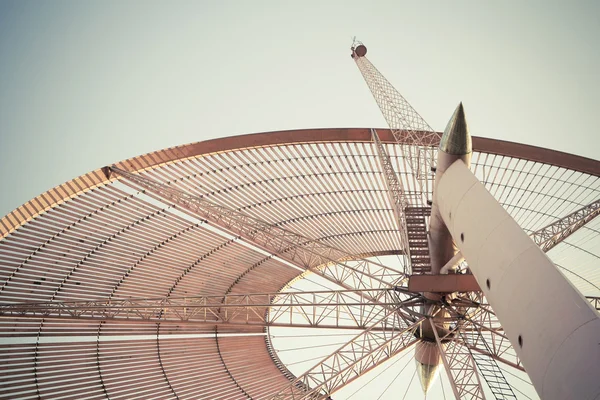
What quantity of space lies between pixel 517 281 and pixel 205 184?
67.8ft

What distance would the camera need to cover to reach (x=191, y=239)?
2975cm

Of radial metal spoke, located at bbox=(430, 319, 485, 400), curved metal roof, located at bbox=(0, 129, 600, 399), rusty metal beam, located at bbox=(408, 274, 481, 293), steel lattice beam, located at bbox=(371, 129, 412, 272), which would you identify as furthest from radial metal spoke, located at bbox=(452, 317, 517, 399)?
curved metal roof, located at bbox=(0, 129, 600, 399)

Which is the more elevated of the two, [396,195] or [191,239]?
[191,239]

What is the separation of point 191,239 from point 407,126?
1798 centimetres

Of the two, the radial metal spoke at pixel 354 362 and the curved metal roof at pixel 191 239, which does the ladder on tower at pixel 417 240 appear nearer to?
the radial metal spoke at pixel 354 362

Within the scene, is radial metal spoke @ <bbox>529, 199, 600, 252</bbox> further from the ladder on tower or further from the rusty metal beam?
the rusty metal beam

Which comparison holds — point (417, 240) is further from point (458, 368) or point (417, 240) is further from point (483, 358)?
point (483, 358)

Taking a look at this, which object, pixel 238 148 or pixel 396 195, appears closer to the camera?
pixel 396 195

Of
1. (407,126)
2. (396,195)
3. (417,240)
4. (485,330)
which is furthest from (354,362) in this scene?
(407,126)

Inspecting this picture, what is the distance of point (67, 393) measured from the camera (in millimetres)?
26000

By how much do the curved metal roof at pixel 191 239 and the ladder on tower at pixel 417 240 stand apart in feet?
20.4

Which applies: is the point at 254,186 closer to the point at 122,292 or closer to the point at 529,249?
the point at 122,292

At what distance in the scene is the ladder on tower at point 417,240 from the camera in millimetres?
20355

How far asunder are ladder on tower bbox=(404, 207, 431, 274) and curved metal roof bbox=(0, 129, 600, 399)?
6.22 metres
